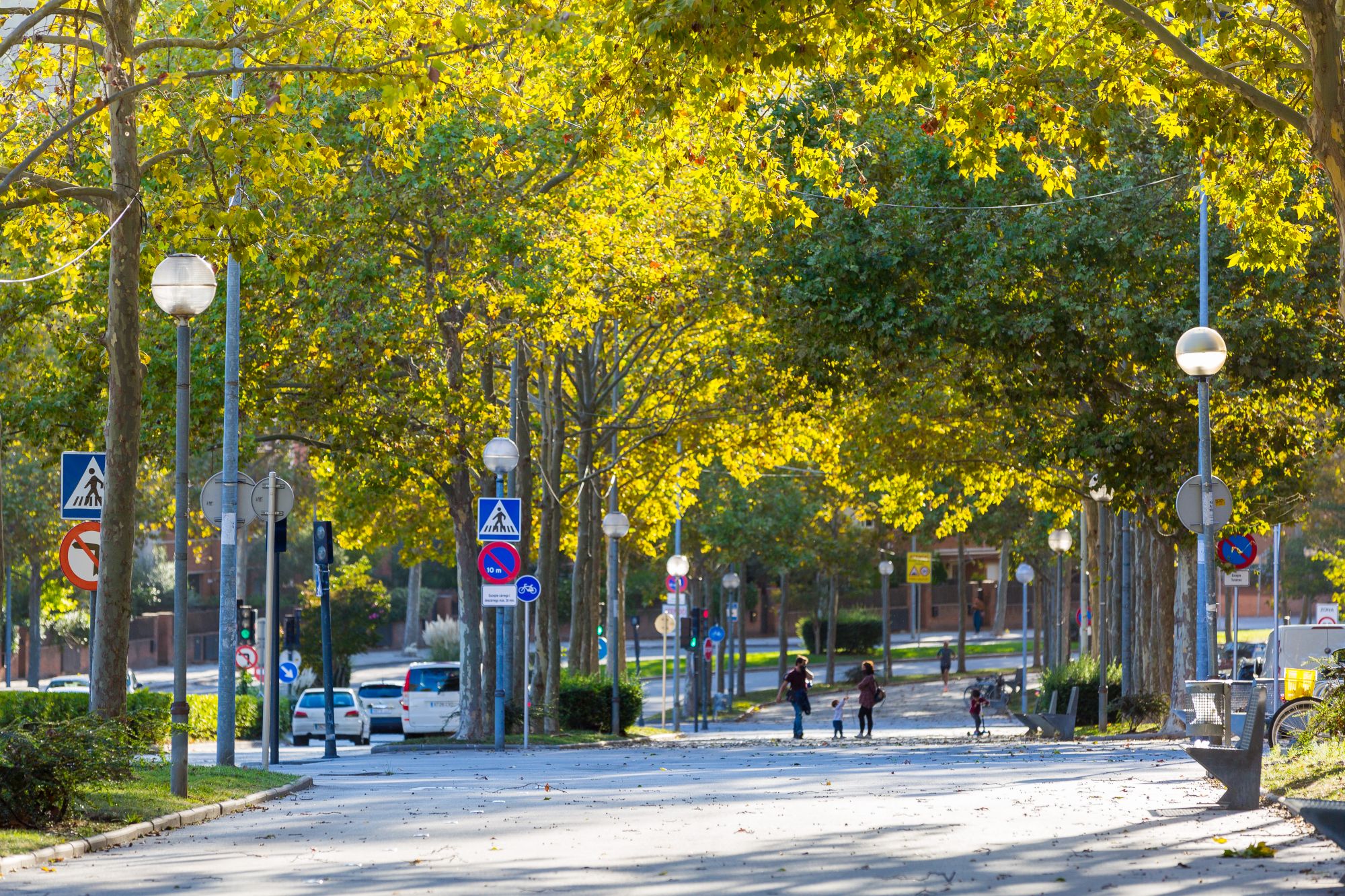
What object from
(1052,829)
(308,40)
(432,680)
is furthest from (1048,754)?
(432,680)

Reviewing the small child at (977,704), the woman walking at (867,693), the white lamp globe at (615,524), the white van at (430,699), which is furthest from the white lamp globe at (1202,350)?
the white van at (430,699)

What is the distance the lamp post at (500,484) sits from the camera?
2534 centimetres

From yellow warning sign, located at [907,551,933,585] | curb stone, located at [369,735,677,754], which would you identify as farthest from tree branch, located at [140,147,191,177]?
yellow warning sign, located at [907,551,933,585]

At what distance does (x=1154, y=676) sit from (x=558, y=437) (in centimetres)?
1103

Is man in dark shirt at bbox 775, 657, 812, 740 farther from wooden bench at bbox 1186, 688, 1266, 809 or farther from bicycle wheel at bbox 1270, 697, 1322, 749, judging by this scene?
wooden bench at bbox 1186, 688, 1266, 809

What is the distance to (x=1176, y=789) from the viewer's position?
1496cm

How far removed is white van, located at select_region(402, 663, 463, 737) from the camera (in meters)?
37.9

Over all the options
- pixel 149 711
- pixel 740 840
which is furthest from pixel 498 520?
pixel 740 840

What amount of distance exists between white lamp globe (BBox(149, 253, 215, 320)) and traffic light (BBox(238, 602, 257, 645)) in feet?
40.5

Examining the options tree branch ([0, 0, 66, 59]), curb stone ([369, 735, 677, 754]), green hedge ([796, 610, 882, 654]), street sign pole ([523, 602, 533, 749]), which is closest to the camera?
tree branch ([0, 0, 66, 59])

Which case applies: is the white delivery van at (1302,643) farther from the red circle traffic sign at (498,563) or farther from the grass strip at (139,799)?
the grass strip at (139,799)

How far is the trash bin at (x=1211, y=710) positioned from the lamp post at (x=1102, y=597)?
14147mm

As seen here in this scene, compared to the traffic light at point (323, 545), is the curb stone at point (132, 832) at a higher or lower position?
lower

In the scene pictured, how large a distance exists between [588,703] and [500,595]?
10056 mm
